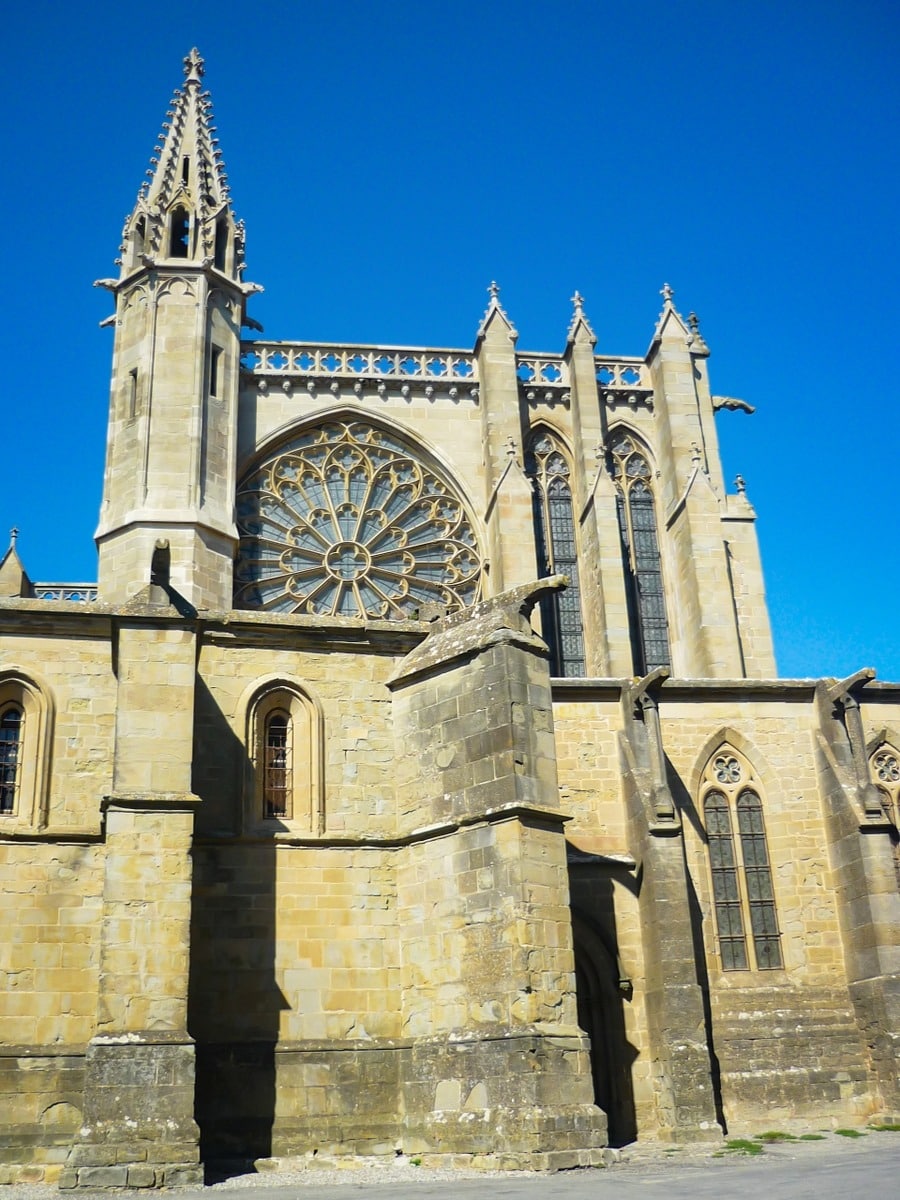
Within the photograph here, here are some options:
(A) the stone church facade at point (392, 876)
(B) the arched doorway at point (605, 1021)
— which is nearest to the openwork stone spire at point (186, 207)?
(A) the stone church facade at point (392, 876)

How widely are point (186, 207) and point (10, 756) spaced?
14.8 metres

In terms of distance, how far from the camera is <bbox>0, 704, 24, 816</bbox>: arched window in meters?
14.2

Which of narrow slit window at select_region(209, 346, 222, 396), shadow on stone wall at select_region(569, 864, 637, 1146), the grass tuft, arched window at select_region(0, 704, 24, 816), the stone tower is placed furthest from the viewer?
narrow slit window at select_region(209, 346, 222, 396)

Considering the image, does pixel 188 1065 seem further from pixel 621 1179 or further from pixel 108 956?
pixel 621 1179

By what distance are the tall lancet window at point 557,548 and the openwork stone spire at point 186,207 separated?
7.27 metres

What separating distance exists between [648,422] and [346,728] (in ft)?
47.6

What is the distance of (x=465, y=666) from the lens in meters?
14.5

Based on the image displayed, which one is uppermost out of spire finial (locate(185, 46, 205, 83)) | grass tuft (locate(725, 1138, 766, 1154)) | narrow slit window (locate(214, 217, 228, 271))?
spire finial (locate(185, 46, 205, 83))

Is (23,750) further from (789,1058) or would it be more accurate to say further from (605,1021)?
(789,1058)

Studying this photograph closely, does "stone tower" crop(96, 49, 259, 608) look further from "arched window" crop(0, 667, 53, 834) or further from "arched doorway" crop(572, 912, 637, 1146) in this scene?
"arched doorway" crop(572, 912, 637, 1146)

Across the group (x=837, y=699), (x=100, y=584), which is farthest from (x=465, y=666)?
(x=100, y=584)

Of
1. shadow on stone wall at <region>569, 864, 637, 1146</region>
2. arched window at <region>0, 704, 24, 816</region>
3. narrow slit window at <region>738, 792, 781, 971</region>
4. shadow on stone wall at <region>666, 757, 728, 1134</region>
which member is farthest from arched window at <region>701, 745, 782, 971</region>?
arched window at <region>0, 704, 24, 816</region>

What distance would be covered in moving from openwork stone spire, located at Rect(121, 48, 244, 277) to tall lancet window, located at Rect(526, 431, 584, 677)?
7273mm

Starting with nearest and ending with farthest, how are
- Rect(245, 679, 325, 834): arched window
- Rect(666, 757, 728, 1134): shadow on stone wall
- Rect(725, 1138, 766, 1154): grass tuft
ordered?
Rect(725, 1138, 766, 1154): grass tuft → Rect(245, 679, 325, 834): arched window → Rect(666, 757, 728, 1134): shadow on stone wall
